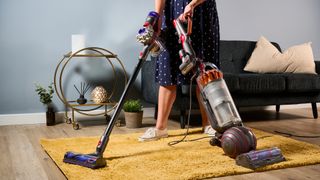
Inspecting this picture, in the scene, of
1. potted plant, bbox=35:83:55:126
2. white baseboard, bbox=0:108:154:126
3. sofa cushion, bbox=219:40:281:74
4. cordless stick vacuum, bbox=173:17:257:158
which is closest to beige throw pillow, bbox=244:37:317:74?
sofa cushion, bbox=219:40:281:74

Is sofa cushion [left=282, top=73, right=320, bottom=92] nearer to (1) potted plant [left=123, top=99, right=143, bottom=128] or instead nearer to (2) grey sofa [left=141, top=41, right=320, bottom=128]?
(2) grey sofa [left=141, top=41, right=320, bottom=128]

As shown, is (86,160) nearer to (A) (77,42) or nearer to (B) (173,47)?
(B) (173,47)

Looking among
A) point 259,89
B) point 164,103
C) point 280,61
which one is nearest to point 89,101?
point 164,103

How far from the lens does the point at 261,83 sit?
10.9 ft

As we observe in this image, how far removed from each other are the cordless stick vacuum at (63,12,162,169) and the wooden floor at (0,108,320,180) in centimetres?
11

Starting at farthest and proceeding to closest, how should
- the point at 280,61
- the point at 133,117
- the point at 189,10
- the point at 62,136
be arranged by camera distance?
the point at 280,61
the point at 133,117
the point at 62,136
the point at 189,10

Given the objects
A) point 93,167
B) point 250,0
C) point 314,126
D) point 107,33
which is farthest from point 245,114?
point 93,167

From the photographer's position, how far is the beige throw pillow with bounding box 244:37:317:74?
12.3 feet

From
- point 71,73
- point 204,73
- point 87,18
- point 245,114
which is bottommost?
point 245,114

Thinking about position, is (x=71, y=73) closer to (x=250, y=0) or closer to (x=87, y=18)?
(x=87, y=18)

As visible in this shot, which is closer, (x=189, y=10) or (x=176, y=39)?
(x=189, y=10)

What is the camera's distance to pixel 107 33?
3.55 m

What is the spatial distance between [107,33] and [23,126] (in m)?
1.04

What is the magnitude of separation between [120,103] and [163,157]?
0.37 m
